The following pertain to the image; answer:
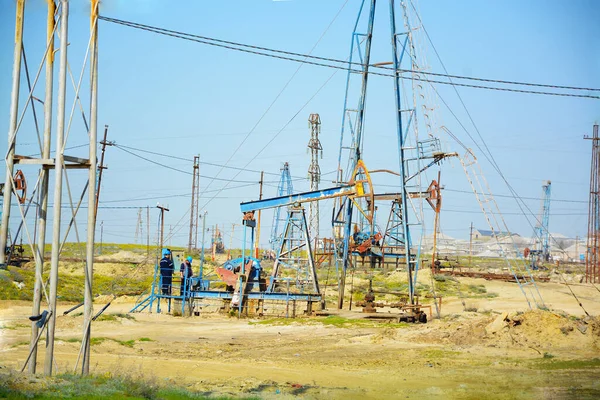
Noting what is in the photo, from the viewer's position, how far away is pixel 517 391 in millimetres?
11312

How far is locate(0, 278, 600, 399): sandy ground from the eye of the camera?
11422 mm

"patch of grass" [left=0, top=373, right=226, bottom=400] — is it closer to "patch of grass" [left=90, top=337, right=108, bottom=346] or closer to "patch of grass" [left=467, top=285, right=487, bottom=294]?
"patch of grass" [left=90, top=337, right=108, bottom=346]

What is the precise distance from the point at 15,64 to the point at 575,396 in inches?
383

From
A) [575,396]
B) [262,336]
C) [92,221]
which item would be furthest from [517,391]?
[262,336]

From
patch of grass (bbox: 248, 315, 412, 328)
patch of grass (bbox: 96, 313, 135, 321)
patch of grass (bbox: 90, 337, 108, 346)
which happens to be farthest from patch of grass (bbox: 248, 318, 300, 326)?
patch of grass (bbox: 90, 337, 108, 346)

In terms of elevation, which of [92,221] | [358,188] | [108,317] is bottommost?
[108,317]

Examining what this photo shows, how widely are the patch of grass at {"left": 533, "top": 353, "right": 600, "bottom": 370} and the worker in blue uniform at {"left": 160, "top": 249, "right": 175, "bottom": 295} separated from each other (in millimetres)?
15423

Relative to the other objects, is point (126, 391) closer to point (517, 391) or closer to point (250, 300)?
point (517, 391)

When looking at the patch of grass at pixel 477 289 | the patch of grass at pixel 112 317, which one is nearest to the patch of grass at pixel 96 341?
the patch of grass at pixel 112 317

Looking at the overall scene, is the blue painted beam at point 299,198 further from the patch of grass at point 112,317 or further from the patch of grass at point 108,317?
the patch of grass at point 108,317

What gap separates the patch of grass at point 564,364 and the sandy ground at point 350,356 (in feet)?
0.07

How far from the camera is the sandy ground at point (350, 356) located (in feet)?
37.5

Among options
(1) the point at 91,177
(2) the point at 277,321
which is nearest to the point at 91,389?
(1) the point at 91,177

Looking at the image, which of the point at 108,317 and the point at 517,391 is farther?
the point at 108,317
